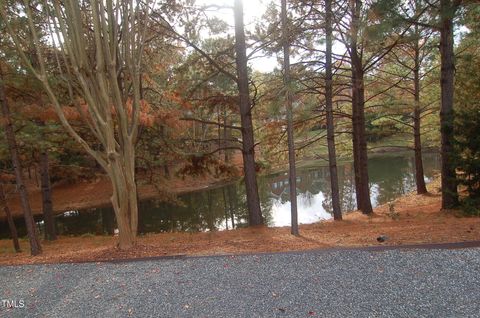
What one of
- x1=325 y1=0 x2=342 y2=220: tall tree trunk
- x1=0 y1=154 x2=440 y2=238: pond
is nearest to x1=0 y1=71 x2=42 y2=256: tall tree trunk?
x1=0 y1=154 x2=440 y2=238: pond

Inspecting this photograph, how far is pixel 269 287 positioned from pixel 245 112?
5.84 meters

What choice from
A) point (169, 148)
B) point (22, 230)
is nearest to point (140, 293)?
point (169, 148)

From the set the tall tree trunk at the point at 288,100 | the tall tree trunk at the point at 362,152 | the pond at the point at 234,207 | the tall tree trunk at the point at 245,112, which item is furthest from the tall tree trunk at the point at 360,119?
the pond at the point at 234,207

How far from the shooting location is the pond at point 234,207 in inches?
679

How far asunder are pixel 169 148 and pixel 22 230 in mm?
12938

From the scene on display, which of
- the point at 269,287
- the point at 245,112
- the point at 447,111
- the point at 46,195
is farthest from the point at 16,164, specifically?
the point at 447,111

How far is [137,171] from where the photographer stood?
1321cm

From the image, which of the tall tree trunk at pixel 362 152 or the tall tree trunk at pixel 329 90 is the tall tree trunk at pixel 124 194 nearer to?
the tall tree trunk at pixel 329 90

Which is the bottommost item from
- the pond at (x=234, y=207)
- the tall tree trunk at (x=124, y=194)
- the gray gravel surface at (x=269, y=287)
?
the pond at (x=234, y=207)

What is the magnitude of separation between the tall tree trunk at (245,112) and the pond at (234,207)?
4.68 m

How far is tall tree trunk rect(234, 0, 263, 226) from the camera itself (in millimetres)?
8844

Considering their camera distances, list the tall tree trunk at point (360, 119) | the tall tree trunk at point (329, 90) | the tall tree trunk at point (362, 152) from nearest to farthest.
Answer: the tall tree trunk at point (329, 90)
the tall tree trunk at point (360, 119)
the tall tree trunk at point (362, 152)

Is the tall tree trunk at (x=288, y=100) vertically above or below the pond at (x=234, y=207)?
above

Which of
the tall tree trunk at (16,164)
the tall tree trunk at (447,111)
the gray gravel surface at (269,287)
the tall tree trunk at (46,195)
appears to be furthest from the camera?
the tall tree trunk at (46,195)
